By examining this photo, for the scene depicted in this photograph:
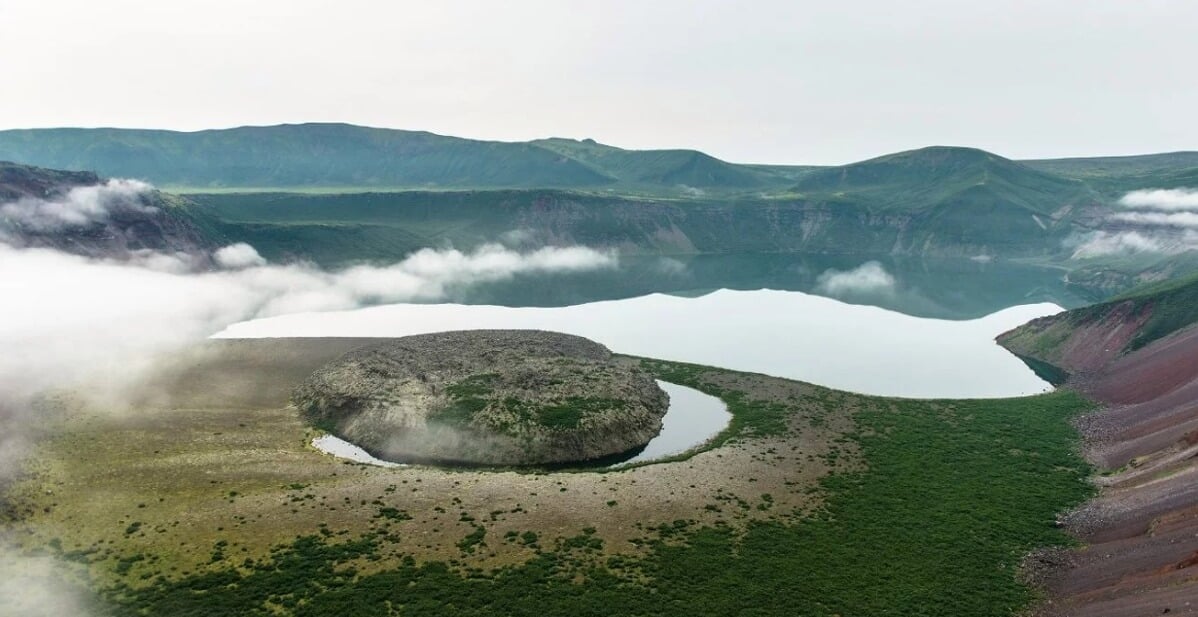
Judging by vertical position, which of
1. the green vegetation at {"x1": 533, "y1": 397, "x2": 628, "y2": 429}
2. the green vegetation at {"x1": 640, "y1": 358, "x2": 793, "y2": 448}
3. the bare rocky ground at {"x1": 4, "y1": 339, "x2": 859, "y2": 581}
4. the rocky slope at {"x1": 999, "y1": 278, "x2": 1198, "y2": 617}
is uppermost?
the rocky slope at {"x1": 999, "y1": 278, "x2": 1198, "y2": 617}

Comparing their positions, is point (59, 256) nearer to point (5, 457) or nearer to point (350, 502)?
point (5, 457)

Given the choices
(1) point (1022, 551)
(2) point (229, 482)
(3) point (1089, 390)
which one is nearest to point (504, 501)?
(2) point (229, 482)

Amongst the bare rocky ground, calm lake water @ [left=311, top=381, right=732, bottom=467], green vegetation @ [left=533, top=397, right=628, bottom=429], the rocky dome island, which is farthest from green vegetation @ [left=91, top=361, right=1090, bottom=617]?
green vegetation @ [left=533, top=397, right=628, bottom=429]

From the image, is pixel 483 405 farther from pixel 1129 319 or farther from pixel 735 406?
pixel 1129 319

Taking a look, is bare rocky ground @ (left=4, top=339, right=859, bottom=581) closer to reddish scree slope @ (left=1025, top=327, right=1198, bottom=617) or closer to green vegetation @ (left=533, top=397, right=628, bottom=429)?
green vegetation @ (left=533, top=397, right=628, bottom=429)

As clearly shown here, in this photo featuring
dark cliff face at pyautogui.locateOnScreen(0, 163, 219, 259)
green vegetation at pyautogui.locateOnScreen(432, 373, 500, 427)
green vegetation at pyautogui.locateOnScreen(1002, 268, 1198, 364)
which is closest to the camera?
green vegetation at pyautogui.locateOnScreen(432, 373, 500, 427)

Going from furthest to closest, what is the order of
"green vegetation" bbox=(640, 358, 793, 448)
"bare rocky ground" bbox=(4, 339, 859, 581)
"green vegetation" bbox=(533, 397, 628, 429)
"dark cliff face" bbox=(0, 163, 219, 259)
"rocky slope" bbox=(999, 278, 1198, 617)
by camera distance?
"dark cliff face" bbox=(0, 163, 219, 259)
"green vegetation" bbox=(640, 358, 793, 448)
"green vegetation" bbox=(533, 397, 628, 429)
"bare rocky ground" bbox=(4, 339, 859, 581)
"rocky slope" bbox=(999, 278, 1198, 617)
